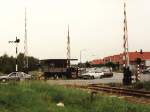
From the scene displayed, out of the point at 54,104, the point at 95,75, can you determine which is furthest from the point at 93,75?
the point at 54,104

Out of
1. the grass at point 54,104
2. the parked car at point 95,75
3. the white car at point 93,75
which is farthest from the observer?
the parked car at point 95,75

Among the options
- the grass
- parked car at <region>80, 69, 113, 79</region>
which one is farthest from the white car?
the grass

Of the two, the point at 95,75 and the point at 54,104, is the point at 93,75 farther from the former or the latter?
the point at 54,104

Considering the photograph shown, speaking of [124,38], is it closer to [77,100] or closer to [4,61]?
[77,100]

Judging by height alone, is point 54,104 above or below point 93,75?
below

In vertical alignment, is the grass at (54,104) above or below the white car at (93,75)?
below

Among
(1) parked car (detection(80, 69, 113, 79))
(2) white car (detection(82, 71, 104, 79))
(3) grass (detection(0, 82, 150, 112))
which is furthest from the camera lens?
(1) parked car (detection(80, 69, 113, 79))

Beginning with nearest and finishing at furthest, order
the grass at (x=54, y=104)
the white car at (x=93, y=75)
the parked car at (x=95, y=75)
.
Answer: the grass at (x=54, y=104), the white car at (x=93, y=75), the parked car at (x=95, y=75)

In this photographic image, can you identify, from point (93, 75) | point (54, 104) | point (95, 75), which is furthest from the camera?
point (95, 75)

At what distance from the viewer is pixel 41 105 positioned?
15789 millimetres

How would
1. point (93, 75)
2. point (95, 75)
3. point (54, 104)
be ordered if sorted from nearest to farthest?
point (54, 104) < point (93, 75) < point (95, 75)

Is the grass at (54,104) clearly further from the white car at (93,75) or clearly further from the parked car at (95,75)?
the parked car at (95,75)

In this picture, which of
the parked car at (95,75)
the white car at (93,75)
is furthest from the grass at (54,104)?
the parked car at (95,75)

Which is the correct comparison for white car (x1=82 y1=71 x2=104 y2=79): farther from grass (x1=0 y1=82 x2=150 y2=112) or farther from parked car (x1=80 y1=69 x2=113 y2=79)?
grass (x1=0 y1=82 x2=150 y2=112)
